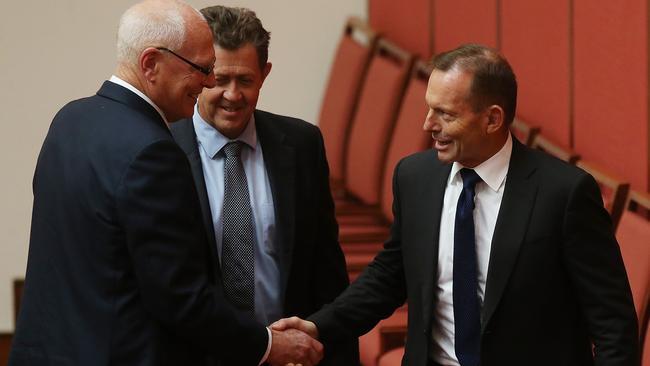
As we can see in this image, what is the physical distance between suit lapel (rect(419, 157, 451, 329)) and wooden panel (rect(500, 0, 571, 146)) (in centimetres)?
180

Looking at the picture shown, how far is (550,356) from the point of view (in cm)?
280

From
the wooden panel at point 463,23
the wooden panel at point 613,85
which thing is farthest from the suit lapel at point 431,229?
the wooden panel at point 463,23

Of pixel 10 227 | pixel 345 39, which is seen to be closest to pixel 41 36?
pixel 10 227

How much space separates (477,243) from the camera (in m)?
2.87

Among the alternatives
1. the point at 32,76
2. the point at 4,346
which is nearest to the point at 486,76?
the point at 32,76

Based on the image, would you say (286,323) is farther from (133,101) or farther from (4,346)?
(4,346)

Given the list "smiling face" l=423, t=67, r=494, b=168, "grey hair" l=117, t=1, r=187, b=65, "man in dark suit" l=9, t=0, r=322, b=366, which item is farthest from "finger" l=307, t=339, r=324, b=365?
"grey hair" l=117, t=1, r=187, b=65

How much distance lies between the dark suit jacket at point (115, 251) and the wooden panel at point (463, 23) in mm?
2815

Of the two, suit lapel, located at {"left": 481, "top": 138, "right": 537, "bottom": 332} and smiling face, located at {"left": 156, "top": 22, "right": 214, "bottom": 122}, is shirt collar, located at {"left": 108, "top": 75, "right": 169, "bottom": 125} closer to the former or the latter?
smiling face, located at {"left": 156, "top": 22, "right": 214, "bottom": 122}

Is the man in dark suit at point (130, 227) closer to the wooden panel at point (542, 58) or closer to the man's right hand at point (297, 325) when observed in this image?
the man's right hand at point (297, 325)

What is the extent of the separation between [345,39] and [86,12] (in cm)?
134

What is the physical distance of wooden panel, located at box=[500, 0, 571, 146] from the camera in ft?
15.4

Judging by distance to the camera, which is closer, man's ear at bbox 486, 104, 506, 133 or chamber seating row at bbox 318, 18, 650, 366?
man's ear at bbox 486, 104, 506, 133

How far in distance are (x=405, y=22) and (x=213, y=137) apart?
3.37 meters
